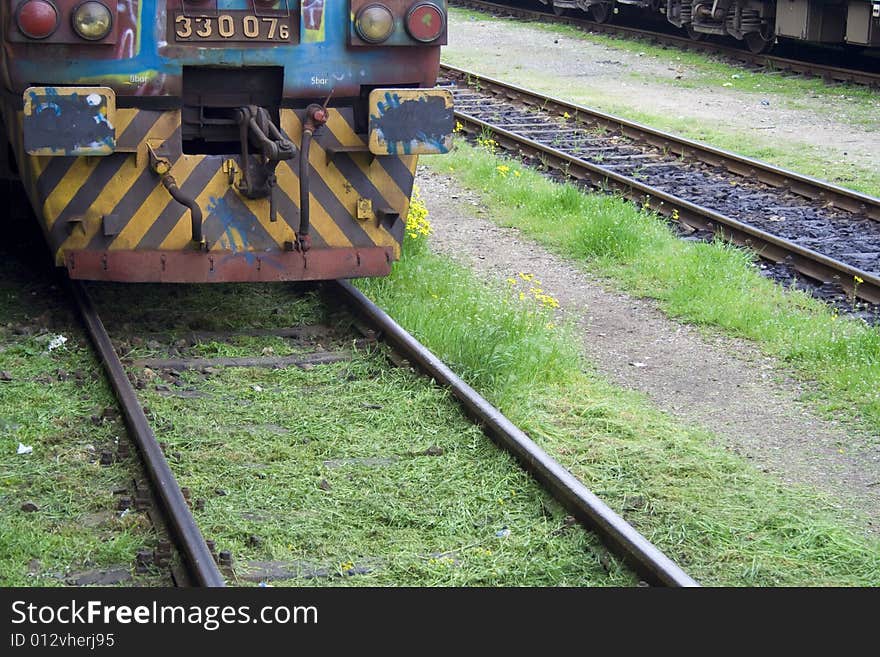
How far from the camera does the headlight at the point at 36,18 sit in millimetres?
5902

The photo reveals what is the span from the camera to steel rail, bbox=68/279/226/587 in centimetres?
422

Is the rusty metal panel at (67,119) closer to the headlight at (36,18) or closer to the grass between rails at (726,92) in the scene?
the headlight at (36,18)

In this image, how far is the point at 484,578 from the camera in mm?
4398

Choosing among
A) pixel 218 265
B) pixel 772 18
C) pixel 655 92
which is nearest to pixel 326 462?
pixel 218 265

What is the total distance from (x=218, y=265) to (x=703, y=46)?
1589 centimetres

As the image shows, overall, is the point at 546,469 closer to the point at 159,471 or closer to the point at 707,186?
the point at 159,471

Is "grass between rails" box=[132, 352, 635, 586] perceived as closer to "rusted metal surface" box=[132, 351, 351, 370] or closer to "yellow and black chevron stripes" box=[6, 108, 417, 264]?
"rusted metal surface" box=[132, 351, 351, 370]

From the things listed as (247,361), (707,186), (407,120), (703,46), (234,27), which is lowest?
(247,361)

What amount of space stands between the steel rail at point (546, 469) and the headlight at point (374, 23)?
1345 mm

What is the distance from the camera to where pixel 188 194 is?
21.3 feet

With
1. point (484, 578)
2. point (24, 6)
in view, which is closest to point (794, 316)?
point (484, 578)

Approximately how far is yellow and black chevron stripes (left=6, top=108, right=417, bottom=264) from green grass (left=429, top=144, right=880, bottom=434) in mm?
2102
